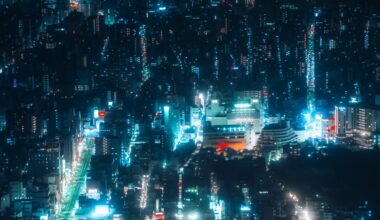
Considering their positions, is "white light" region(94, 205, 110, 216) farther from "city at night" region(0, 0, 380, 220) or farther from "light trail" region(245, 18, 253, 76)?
"light trail" region(245, 18, 253, 76)

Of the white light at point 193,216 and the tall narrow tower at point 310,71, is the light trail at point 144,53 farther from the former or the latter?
the white light at point 193,216

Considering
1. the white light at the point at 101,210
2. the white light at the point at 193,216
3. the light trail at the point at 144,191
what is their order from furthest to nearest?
the light trail at the point at 144,191 → the white light at the point at 101,210 → the white light at the point at 193,216

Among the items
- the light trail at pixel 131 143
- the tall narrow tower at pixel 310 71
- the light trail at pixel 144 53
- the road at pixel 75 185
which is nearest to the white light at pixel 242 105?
the tall narrow tower at pixel 310 71

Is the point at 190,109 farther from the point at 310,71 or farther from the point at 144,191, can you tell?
the point at 144,191

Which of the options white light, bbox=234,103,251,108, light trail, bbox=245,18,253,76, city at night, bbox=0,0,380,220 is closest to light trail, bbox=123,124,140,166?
city at night, bbox=0,0,380,220

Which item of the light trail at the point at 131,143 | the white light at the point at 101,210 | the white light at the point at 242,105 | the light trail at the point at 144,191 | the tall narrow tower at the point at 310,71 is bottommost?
the white light at the point at 101,210

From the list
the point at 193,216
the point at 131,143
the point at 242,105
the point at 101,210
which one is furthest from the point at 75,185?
the point at 242,105
